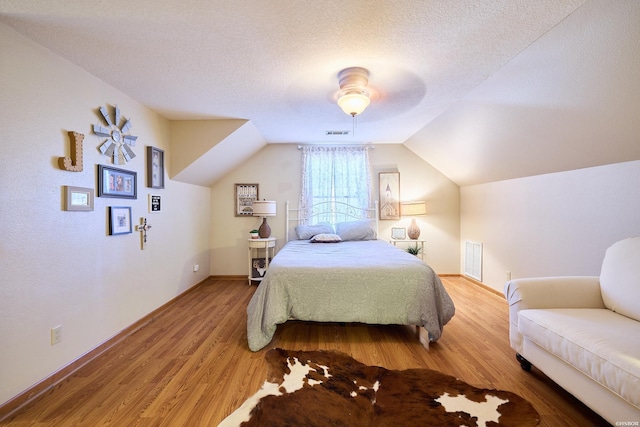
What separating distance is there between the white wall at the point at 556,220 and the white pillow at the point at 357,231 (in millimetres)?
1678

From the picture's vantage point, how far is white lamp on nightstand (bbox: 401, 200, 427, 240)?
4.32 metres

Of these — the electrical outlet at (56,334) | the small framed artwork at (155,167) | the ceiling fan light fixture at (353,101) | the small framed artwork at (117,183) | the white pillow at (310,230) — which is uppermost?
the ceiling fan light fixture at (353,101)

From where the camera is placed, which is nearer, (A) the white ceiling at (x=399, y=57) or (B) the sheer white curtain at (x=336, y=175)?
(A) the white ceiling at (x=399, y=57)

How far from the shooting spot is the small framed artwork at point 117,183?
228cm

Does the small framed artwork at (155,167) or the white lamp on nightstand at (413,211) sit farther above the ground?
the small framed artwork at (155,167)

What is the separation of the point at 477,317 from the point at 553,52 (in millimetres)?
2481

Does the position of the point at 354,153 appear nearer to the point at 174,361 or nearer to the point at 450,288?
the point at 450,288

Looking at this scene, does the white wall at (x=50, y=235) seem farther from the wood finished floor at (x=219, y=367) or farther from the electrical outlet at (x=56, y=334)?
the wood finished floor at (x=219, y=367)

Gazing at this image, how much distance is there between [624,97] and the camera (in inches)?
68.1

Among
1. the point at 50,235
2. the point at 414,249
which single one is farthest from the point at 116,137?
the point at 414,249

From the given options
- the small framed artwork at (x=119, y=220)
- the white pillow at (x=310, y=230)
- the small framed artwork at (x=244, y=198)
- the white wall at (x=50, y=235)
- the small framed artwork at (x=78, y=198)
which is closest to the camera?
the white wall at (x=50, y=235)

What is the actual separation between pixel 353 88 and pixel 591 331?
7.24 feet

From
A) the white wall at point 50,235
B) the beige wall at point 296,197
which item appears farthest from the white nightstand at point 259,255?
the white wall at point 50,235

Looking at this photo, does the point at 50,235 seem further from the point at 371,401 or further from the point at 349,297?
the point at 371,401
